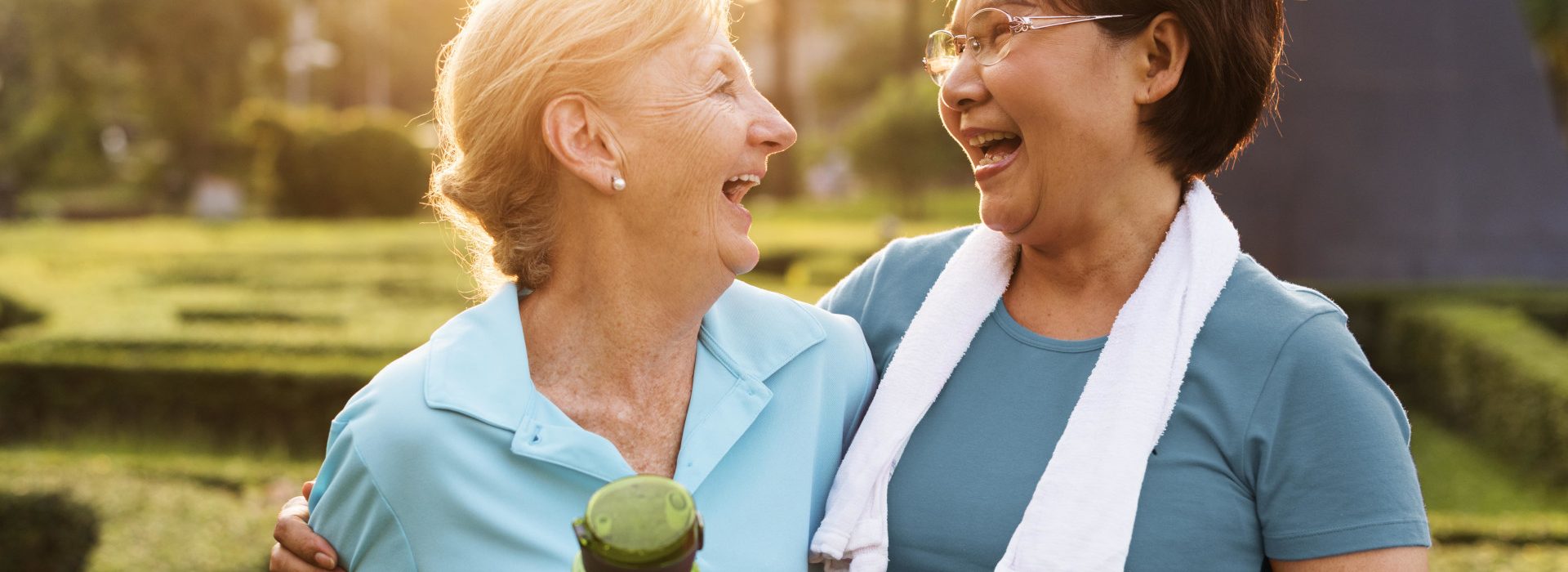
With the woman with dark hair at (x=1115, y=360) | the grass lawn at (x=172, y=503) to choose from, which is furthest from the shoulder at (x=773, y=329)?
the grass lawn at (x=172, y=503)

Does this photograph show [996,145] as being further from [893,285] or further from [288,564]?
[288,564]

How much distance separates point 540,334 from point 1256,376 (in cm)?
114

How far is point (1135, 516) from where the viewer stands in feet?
6.46

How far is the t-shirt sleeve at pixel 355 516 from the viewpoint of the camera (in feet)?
6.27

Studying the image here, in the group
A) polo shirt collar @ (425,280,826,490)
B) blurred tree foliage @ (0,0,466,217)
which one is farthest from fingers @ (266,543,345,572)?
blurred tree foliage @ (0,0,466,217)

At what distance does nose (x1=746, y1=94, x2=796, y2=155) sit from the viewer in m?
2.13

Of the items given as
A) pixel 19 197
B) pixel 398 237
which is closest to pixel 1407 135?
pixel 398 237

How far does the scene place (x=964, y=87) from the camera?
217 centimetres

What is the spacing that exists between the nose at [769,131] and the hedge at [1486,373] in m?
6.33

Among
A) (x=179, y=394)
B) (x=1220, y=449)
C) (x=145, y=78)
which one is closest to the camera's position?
(x=1220, y=449)

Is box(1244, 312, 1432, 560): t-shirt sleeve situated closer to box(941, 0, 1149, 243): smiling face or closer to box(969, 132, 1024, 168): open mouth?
box(941, 0, 1149, 243): smiling face

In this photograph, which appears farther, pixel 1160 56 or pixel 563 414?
pixel 1160 56

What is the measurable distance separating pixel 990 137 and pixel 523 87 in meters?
0.80

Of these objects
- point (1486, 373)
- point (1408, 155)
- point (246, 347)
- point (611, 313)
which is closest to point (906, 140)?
point (1408, 155)
